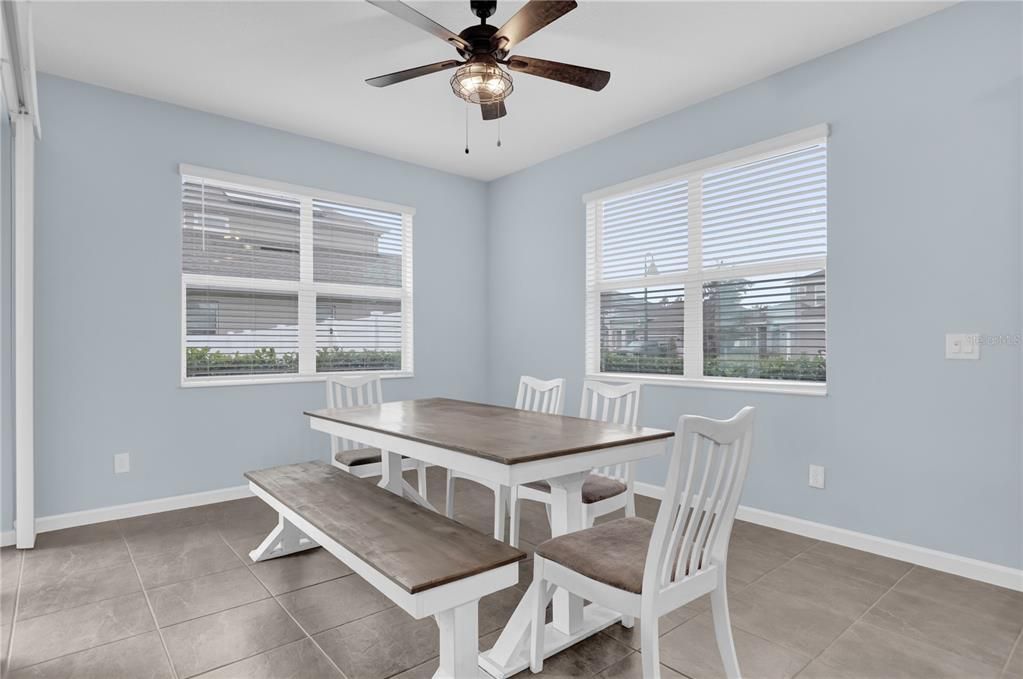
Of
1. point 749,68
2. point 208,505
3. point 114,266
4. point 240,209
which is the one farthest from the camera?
point 240,209

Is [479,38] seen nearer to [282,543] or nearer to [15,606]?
[282,543]

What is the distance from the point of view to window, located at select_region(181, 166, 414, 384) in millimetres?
3746

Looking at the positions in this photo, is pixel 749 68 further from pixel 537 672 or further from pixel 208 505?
pixel 208 505

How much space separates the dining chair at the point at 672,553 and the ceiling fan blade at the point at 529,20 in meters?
1.52

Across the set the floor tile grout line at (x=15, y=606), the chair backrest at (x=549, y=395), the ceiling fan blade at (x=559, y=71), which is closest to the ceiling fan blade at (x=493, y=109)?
the ceiling fan blade at (x=559, y=71)

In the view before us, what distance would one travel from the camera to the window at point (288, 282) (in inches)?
147

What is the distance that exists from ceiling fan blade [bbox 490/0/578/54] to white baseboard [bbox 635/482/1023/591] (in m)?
2.90

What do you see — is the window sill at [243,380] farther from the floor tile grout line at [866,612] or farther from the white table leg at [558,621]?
the floor tile grout line at [866,612]

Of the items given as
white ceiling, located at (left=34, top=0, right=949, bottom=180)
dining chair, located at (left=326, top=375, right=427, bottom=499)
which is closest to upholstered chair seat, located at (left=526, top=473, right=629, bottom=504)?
dining chair, located at (left=326, top=375, right=427, bottom=499)

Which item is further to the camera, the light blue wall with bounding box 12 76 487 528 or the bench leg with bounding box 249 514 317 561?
the light blue wall with bounding box 12 76 487 528

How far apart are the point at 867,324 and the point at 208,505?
4.18m

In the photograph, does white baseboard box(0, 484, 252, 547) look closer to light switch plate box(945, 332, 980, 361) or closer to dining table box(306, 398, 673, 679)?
dining table box(306, 398, 673, 679)

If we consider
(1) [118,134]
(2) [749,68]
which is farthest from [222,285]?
(2) [749,68]

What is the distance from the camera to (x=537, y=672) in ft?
5.80
